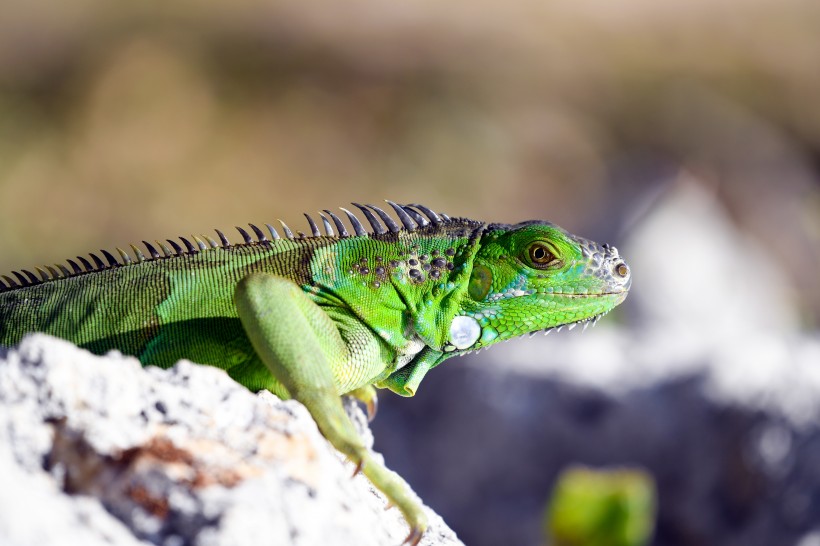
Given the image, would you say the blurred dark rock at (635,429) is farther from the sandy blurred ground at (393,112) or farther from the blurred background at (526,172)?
the sandy blurred ground at (393,112)

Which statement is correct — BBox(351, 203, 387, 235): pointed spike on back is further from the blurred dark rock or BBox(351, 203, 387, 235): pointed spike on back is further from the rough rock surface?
the blurred dark rock

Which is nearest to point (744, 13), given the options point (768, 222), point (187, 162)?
point (768, 222)

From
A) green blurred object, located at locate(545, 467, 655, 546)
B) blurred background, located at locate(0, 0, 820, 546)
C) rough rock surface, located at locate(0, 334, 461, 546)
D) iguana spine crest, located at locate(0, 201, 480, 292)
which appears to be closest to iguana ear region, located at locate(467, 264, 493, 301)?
iguana spine crest, located at locate(0, 201, 480, 292)

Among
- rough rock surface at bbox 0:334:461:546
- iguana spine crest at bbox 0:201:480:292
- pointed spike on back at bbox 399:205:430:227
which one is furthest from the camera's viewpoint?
pointed spike on back at bbox 399:205:430:227

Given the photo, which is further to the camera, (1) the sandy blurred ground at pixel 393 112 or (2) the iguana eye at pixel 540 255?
(1) the sandy blurred ground at pixel 393 112

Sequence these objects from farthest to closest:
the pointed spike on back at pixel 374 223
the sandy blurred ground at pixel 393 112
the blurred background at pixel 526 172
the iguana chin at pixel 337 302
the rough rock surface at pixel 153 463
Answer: the sandy blurred ground at pixel 393 112 < the blurred background at pixel 526 172 < the pointed spike on back at pixel 374 223 < the iguana chin at pixel 337 302 < the rough rock surface at pixel 153 463

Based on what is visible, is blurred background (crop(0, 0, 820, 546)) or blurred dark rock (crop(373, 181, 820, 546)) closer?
blurred dark rock (crop(373, 181, 820, 546))

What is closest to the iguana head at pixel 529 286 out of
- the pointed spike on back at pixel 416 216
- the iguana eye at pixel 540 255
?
the iguana eye at pixel 540 255

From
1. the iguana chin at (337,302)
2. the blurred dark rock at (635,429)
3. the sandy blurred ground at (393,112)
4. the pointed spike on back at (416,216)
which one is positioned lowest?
the sandy blurred ground at (393,112)
